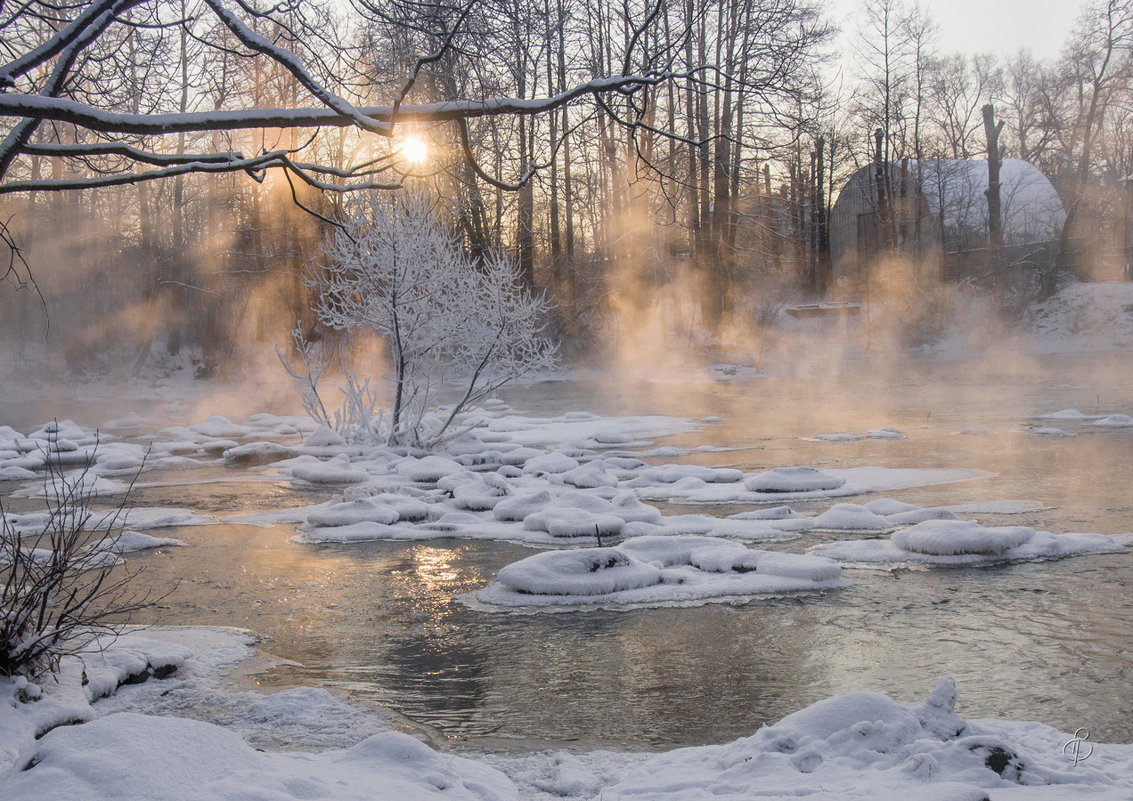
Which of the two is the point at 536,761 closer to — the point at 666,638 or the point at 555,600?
the point at 666,638

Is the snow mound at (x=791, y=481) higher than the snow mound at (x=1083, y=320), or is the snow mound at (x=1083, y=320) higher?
the snow mound at (x=1083, y=320)

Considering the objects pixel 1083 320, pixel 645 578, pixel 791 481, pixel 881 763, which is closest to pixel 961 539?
pixel 645 578

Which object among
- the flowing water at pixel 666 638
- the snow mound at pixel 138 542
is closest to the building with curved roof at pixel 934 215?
the flowing water at pixel 666 638

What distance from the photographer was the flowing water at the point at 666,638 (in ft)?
14.8

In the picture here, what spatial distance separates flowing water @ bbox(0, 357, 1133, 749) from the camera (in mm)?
4500

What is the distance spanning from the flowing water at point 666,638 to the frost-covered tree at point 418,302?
16.4ft

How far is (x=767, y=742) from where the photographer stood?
12.5 ft

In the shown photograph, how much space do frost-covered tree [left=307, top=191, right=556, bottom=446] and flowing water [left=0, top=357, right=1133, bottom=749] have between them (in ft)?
16.4

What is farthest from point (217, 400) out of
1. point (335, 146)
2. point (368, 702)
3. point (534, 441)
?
point (368, 702)

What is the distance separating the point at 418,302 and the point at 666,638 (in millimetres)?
8717

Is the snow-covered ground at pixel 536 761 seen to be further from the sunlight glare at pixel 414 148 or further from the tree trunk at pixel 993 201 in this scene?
the tree trunk at pixel 993 201

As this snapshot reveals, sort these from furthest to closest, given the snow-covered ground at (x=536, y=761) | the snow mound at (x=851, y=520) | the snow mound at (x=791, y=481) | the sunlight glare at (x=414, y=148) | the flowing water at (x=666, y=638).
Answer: the snow mound at (x=791, y=481) < the snow mound at (x=851, y=520) < the sunlight glare at (x=414, y=148) < the flowing water at (x=666, y=638) < the snow-covered ground at (x=536, y=761)

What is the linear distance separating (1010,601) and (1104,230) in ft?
132

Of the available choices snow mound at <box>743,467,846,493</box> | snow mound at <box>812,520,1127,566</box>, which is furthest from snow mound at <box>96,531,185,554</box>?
snow mound at <box>743,467,846,493</box>
